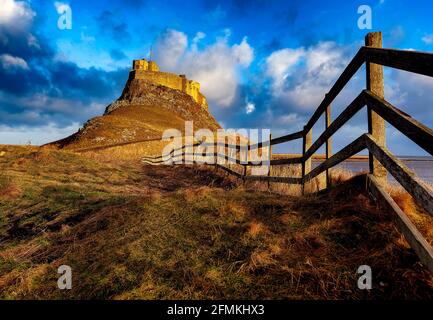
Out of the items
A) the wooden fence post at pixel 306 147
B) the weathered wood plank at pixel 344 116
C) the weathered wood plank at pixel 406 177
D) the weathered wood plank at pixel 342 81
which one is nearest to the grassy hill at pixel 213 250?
the weathered wood plank at pixel 406 177

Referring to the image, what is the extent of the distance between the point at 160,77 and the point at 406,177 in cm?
6370

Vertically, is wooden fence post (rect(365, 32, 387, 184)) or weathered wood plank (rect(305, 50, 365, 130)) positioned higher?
weathered wood plank (rect(305, 50, 365, 130))

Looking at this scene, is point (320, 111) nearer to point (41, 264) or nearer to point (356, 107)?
point (356, 107)

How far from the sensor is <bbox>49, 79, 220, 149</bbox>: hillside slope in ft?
95.1

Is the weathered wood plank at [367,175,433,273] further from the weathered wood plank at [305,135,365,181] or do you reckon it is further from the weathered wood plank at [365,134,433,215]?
the weathered wood plank at [305,135,365,181]

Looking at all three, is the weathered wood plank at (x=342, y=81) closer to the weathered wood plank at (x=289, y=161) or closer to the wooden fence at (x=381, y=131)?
the wooden fence at (x=381, y=131)

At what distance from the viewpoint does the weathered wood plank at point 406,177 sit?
2.31 m

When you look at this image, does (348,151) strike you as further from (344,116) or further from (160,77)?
(160,77)

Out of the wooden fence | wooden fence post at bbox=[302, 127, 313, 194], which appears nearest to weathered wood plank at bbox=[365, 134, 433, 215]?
the wooden fence

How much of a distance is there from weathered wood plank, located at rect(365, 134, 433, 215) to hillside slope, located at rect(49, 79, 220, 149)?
1006 inches

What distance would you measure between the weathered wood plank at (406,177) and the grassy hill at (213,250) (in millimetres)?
460

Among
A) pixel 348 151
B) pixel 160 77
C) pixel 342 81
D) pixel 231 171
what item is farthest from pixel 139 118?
pixel 348 151
